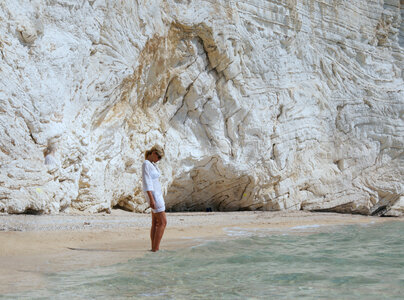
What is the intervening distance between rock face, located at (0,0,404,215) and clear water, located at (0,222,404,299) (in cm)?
279

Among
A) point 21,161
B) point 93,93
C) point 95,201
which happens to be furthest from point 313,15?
point 21,161

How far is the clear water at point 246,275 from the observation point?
327 centimetres

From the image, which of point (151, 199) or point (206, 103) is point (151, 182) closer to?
point (151, 199)

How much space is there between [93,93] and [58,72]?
95cm

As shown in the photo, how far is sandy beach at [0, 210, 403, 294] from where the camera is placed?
3.91 m

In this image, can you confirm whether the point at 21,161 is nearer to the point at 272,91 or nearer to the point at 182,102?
the point at 182,102

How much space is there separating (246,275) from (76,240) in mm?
2240

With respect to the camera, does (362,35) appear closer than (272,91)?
No

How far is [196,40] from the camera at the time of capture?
34.1 feet

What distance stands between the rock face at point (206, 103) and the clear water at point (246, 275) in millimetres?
2787

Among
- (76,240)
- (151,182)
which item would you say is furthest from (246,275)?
(76,240)

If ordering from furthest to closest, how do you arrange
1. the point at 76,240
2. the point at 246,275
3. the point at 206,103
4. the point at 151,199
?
the point at 206,103 → the point at 76,240 → the point at 151,199 → the point at 246,275

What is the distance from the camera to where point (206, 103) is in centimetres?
1058

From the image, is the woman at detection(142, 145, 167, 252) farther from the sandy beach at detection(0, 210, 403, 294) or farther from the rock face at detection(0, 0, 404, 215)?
the rock face at detection(0, 0, 404, 215)
